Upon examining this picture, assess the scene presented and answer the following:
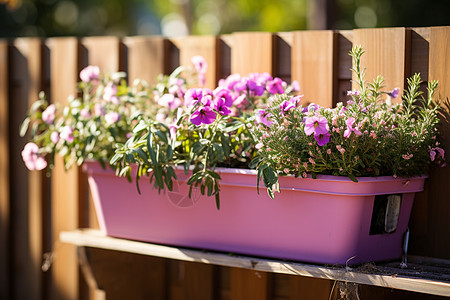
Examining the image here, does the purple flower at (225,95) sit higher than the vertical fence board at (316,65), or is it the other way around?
the vertical fence board at (316,65)

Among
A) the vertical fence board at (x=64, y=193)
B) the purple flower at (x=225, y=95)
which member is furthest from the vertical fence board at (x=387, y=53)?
the vertical fence board at (x=64, y=193)

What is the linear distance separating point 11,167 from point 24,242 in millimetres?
352

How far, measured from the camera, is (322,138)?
1381mm

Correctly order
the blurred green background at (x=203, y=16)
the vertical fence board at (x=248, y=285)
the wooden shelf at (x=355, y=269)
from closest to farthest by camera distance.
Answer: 1. the wooden shelf at (x=355, y=269)
2. the vertical fence board at (x=248, y=285)
3. the blurred green background at (x=203, y=16)

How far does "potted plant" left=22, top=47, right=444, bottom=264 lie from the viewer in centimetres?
143

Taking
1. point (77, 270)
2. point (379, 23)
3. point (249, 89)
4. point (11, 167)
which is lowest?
point (77, 270)

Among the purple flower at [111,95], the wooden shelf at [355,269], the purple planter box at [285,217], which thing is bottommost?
the wooden shelf at [355,269]

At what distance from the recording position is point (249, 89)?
1.72m

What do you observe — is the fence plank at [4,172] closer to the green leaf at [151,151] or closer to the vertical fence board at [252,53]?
the vertical fence board at [252,53]

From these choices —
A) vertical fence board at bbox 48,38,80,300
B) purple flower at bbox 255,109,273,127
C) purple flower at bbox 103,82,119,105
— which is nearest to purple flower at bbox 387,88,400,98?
purple flower at bbox 255,109,273,127

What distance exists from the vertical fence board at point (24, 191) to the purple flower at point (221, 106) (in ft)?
4.28

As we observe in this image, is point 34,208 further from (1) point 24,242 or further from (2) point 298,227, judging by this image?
(2) point 298,227

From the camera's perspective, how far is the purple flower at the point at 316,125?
1.36 metres

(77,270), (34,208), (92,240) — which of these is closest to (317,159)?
(92,240)
